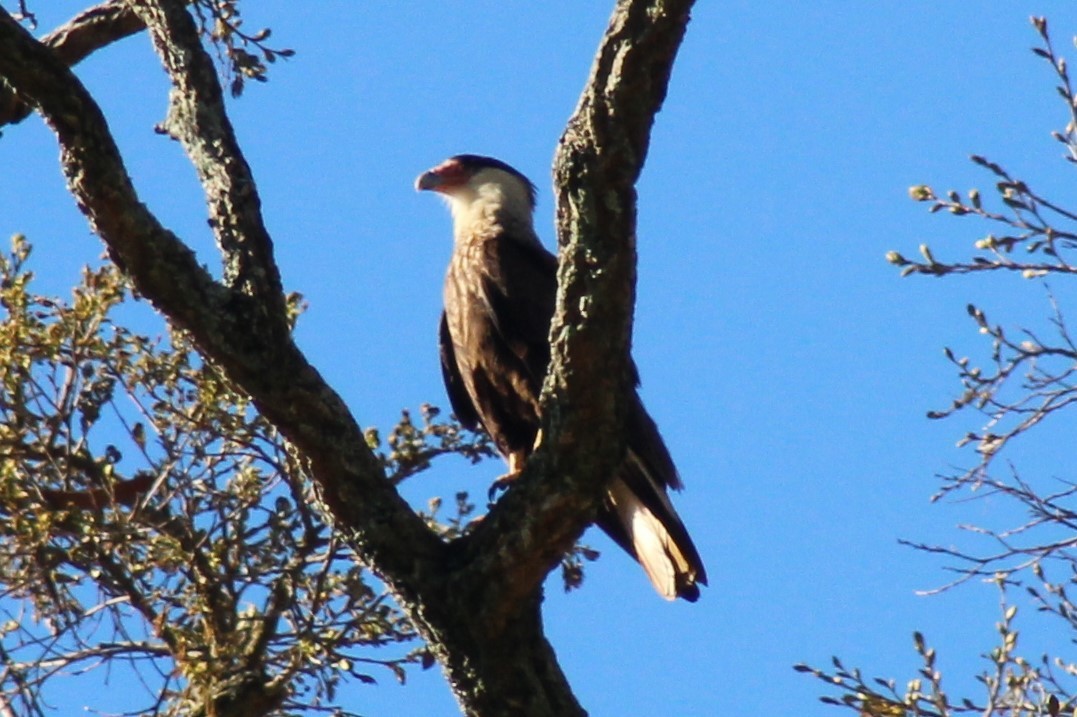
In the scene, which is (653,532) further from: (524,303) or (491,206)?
(491,206)

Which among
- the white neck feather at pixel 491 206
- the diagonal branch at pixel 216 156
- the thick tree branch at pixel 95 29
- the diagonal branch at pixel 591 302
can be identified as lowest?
the diagonal branch at pixel 591 302

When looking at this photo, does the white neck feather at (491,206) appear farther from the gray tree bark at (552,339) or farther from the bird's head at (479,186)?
the gray tree bark at (552,339)

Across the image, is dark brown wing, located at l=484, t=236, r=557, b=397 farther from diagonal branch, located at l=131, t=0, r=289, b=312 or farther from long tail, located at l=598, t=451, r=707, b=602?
diagonal branch, located at l=131, t=0, r=289, b=312

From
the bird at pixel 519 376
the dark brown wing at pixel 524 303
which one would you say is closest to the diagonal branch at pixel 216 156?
the bird at pixel 519 376

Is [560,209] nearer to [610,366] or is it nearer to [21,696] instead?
[610,366]

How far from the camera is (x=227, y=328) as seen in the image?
3.56 meters

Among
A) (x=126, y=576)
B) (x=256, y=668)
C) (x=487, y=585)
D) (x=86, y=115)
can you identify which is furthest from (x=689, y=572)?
(x=86, y=115)

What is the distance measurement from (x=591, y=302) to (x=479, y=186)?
10.9 feet

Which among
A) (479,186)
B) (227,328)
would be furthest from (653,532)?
(479,186)

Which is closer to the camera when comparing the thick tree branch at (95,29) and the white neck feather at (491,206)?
the thick tree branch at (95,29)

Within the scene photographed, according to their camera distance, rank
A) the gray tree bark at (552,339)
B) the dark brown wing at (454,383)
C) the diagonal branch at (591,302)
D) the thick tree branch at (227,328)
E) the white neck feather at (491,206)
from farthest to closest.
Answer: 1. the white neck feather at (491,206)
2. the dark brown wing at (454,383)
3. the thick tree branch at (227,328)
4. the gray tree bark at (552,339)
5. the diagonal branch at (591,302)

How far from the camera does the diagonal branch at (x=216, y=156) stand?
12.0ft

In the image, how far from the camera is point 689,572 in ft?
14.2

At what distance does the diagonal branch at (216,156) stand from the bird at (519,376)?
3.34 feet
